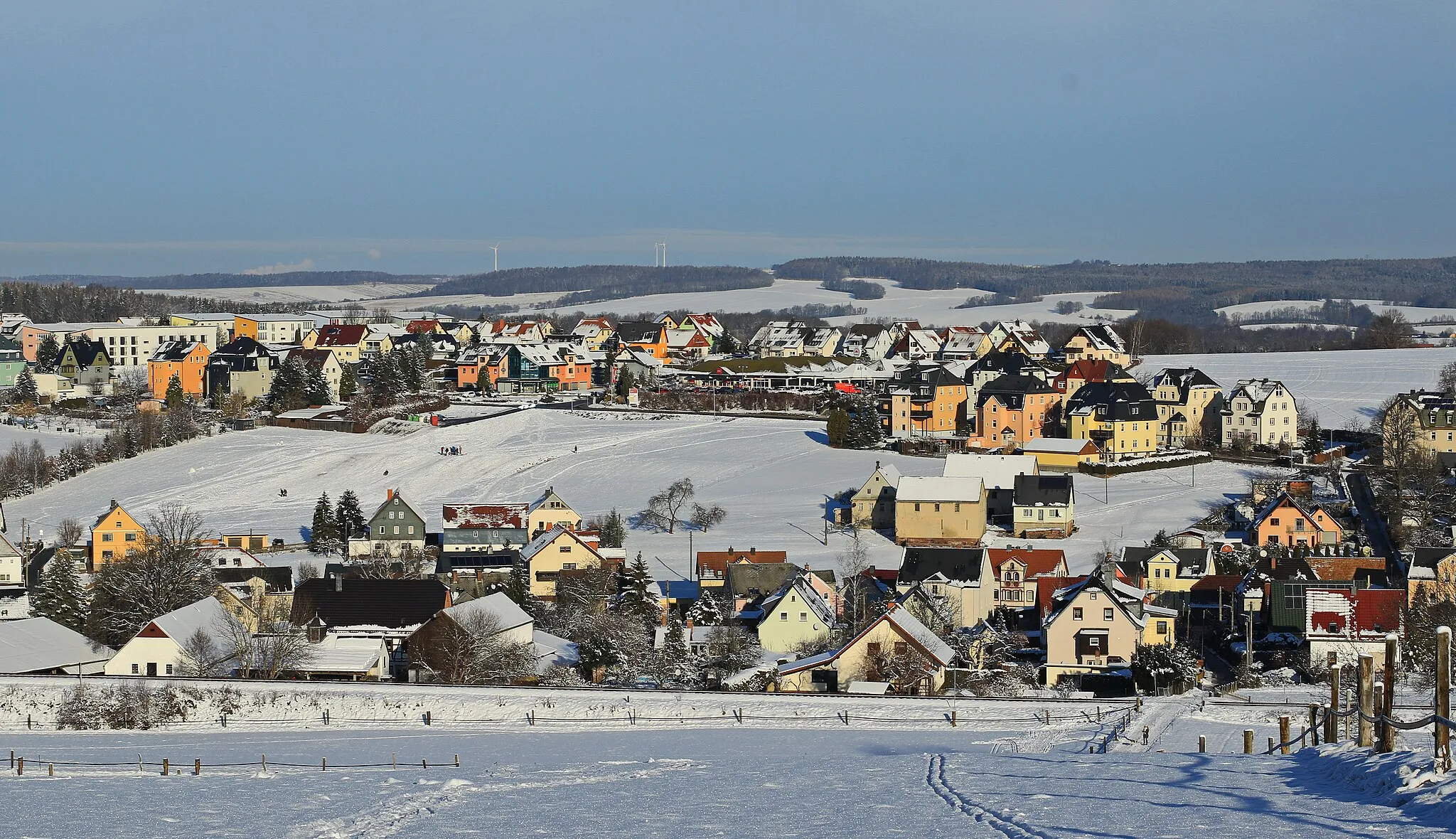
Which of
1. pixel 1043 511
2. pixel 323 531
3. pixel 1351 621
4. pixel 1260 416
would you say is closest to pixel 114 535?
pixel 323 531

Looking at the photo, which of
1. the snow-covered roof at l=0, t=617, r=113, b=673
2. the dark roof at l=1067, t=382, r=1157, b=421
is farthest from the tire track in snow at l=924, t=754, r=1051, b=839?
the dark roof at l=1067, t=382, r=1157, b=421

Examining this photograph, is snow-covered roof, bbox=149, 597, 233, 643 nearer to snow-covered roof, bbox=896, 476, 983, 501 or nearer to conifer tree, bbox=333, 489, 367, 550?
conifer tree, bbox=333, 489, 367, 550

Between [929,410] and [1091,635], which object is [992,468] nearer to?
[929,410]

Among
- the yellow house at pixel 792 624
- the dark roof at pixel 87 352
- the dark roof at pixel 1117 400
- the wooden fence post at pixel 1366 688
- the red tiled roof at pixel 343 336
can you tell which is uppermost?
the red tiled roof at pixel 343 336

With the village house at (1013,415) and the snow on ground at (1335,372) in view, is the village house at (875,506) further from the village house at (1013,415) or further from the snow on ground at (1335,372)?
the snow on ground at (1335,372)

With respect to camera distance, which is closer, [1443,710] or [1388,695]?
[1443,710]

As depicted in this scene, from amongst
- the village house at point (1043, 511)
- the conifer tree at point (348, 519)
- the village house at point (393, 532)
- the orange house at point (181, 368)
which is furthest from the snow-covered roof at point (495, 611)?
the orange house at point (181, 368)

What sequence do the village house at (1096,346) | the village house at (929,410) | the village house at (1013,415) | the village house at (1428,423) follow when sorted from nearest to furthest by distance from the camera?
1. the village house at (1428,423)
2. the village house at (1013,415)
3. the village house at (929,410)
4. the village house at (1096,346)
